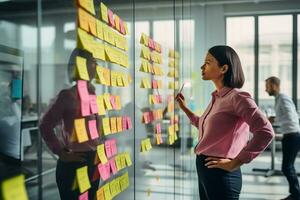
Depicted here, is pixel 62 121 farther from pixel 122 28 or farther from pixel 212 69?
pixel 212 69

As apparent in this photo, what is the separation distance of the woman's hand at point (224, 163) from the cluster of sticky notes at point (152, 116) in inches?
22.8

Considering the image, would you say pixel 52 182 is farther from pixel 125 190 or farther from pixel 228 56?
pixel 228 56

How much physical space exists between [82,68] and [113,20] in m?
0.46

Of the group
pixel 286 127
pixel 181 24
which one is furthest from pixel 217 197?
pixel 286 127

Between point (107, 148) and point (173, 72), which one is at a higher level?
point (173, 72)

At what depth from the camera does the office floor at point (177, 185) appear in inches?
46.1

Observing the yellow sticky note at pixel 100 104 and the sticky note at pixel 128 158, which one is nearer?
the yellow sticky note at pixel 100 104

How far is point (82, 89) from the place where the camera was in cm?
125

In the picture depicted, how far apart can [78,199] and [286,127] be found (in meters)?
3.45

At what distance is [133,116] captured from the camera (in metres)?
1.96

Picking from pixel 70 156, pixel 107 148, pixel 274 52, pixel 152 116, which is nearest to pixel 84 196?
pixel 70 156

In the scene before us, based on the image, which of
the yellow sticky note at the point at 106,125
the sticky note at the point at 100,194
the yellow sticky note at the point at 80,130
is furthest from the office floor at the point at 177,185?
the yellow sticky note at the point at 106,125

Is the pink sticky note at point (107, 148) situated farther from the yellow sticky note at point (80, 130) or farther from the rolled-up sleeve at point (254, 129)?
the rolled-up sleeve at point (254, 129)

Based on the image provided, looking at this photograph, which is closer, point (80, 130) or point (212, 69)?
point (80, 130)
